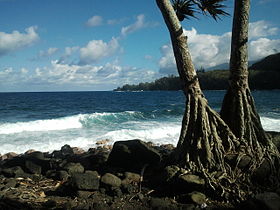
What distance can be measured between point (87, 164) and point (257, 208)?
4474 mm

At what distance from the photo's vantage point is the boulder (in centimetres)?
651

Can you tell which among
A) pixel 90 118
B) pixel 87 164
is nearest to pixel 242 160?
pixel 87 164

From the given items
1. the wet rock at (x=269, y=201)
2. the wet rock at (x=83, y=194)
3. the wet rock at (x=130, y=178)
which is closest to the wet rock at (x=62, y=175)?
the wet rock at (x=83, y=194)

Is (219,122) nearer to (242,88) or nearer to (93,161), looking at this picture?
(242,88)

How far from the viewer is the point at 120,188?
5.25m

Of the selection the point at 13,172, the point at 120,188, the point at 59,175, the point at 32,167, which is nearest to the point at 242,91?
the point at 120,188

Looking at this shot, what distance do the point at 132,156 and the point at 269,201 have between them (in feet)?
11.1

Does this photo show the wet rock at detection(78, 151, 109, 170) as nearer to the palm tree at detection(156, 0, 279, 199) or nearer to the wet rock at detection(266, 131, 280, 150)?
the palm tree at detection(156, 0, 279, 199)

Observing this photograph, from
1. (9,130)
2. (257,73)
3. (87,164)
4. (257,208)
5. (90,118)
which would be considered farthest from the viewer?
(257,73)

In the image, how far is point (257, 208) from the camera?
393cm

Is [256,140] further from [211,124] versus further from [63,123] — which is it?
[63,123]

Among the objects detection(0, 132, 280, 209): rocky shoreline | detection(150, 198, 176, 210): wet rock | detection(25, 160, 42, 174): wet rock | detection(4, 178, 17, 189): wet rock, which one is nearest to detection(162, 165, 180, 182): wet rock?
detection(0, 132, 280, 209): rocky shoreline

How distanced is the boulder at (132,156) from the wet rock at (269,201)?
9.33 feet

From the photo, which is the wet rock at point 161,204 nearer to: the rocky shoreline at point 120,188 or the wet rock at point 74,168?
the rocky shoreline at point 120,188
